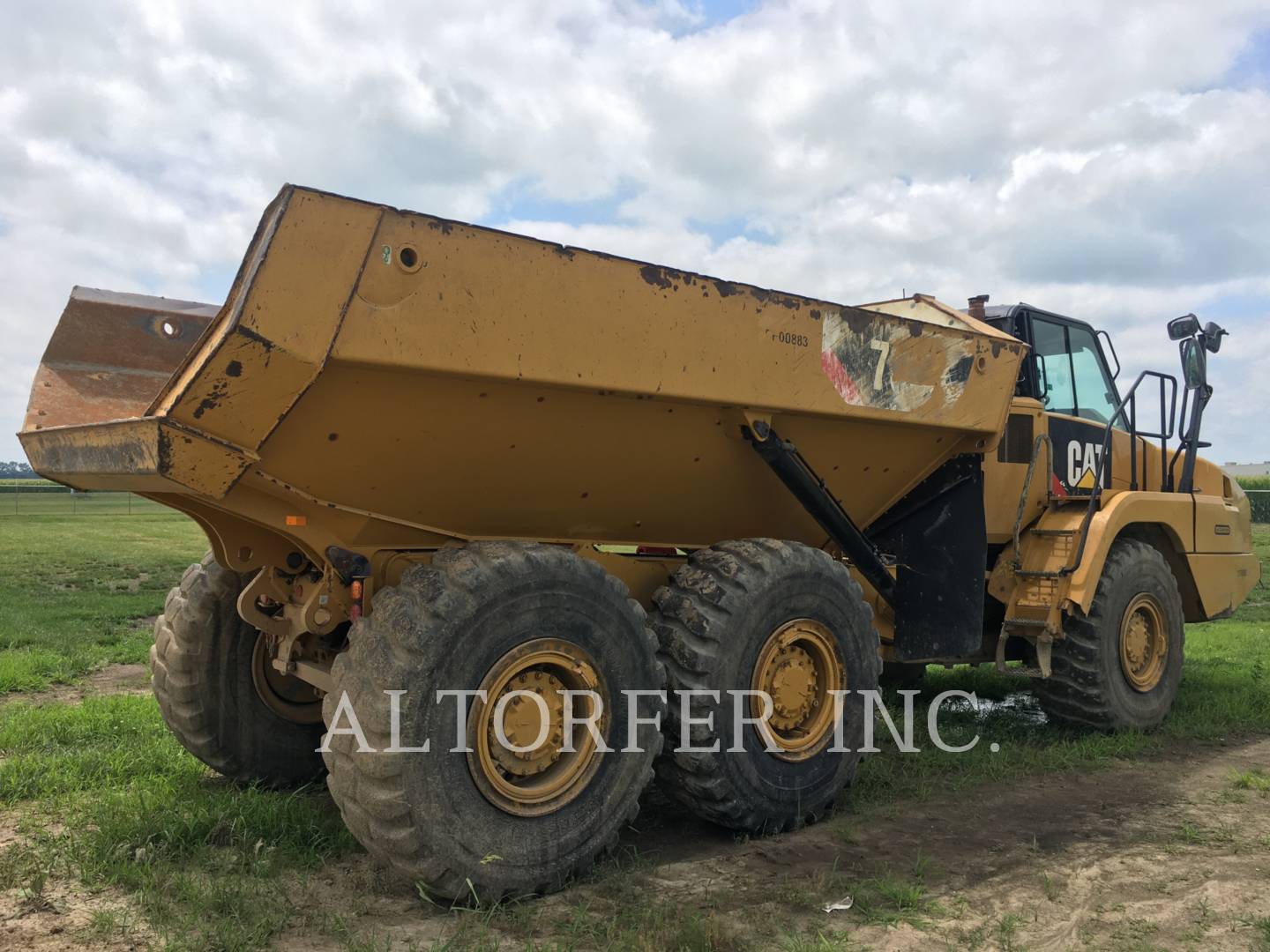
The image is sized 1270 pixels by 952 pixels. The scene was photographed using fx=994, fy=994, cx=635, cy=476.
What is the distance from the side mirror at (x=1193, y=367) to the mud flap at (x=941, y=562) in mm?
2216

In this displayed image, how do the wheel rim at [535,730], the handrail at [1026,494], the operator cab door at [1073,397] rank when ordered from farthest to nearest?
Answer: the operator cab door at [1073,397] < the handrail at [1026,494] < the wheel rim at [535,730]

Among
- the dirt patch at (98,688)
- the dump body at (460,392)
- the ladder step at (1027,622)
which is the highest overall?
the dump body at (460,392)

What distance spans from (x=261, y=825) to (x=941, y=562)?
3724 mm

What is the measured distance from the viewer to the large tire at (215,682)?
4574mm

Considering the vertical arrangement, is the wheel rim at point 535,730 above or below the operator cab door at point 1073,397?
below

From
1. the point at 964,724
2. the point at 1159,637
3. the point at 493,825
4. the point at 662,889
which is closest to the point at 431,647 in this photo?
the point at 493,825

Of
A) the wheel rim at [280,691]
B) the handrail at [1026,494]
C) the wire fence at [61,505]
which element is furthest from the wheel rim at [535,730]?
the wire fence at [61,505]

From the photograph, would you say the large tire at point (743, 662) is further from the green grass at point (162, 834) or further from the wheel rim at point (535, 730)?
the green grass at point (162, 834)

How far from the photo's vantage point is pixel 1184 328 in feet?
22.0

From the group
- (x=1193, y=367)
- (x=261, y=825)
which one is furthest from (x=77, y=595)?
(x=1193, y=367)

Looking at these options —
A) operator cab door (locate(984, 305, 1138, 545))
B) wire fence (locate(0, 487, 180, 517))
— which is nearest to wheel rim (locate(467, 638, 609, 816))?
operator cab door (locate(984, 305, 1138, 545))

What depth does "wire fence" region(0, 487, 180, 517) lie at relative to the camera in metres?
32.6

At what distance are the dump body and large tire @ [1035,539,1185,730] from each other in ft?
5.91

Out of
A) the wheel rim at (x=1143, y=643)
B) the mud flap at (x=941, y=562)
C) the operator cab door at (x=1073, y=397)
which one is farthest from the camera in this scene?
the operator cab door at (x=1073, y=397)
